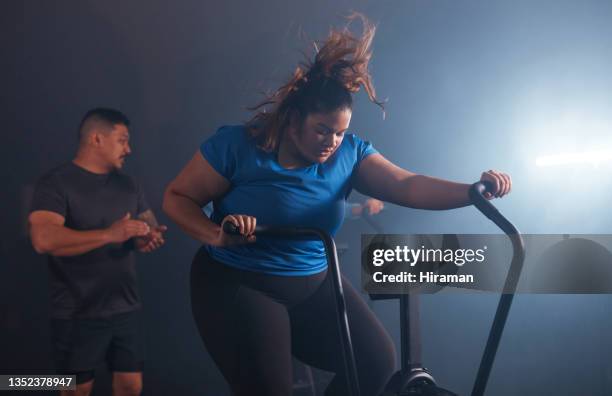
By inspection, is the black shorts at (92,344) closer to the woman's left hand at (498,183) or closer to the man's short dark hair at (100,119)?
the man's short dark hair at (100,119)

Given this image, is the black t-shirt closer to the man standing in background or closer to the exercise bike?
the man standing in background

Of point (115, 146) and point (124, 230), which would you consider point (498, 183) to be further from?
point (115, 146)

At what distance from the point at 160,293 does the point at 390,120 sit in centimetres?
135

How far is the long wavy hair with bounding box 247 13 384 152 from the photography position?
1.25m

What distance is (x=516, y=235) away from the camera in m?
0.92

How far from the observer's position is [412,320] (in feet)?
3.38

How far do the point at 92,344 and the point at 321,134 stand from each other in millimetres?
1149

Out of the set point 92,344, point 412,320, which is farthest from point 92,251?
point 412,320

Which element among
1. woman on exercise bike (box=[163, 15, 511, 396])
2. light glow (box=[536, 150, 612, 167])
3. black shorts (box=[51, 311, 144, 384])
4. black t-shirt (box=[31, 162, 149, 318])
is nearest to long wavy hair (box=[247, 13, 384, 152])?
woman on exercise bike (box=[163, 15, 511, 396])

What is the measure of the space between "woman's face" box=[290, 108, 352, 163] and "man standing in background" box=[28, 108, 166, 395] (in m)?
0.85

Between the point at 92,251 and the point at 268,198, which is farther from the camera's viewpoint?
the point at 92,251

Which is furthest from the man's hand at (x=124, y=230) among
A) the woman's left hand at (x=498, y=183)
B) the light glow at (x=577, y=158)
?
the light glow at (x=577, y=158)

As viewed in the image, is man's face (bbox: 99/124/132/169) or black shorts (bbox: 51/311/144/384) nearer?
black shorts (bbox: 51/311/144/384)

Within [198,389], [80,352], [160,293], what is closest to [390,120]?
[160,293]
